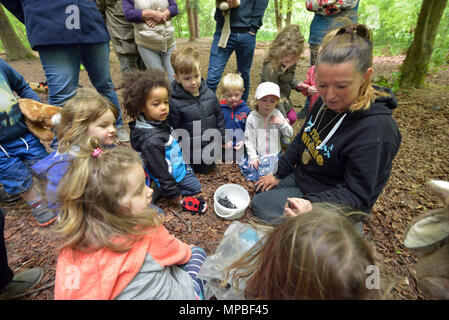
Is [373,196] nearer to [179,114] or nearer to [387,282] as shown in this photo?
[387,282]

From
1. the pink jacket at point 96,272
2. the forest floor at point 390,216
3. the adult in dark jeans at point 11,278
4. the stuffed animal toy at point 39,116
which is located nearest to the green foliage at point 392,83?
the forest floor at point 390,216

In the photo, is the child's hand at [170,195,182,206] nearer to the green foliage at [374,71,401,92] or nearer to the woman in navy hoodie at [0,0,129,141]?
the woman in navy hoodie at [0,0,129,141]

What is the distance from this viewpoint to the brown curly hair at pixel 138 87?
224cm

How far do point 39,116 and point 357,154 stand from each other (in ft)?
10.3

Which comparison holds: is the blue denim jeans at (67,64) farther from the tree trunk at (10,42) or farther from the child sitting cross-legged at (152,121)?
the tree trunk at (10,42)

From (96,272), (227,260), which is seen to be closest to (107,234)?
(96,272)

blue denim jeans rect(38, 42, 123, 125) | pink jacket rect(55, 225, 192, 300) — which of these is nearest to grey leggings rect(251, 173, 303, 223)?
pink jacket rect(55, 225, 192, 300)

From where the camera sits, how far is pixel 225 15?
3.19 m

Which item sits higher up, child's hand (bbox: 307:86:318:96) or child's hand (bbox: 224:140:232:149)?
child's hand (bbox: 307:86:318:96)

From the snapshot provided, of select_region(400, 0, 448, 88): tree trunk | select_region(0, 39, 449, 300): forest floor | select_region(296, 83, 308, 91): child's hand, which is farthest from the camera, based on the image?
select_region(400, 0, 448, 88): tree trunk

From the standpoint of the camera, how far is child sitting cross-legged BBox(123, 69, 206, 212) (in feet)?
7.41

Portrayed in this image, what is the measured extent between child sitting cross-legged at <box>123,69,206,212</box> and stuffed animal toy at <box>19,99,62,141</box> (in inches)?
32.5

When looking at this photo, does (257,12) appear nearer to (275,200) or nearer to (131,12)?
(131,12)

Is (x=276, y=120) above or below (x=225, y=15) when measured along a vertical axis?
below
